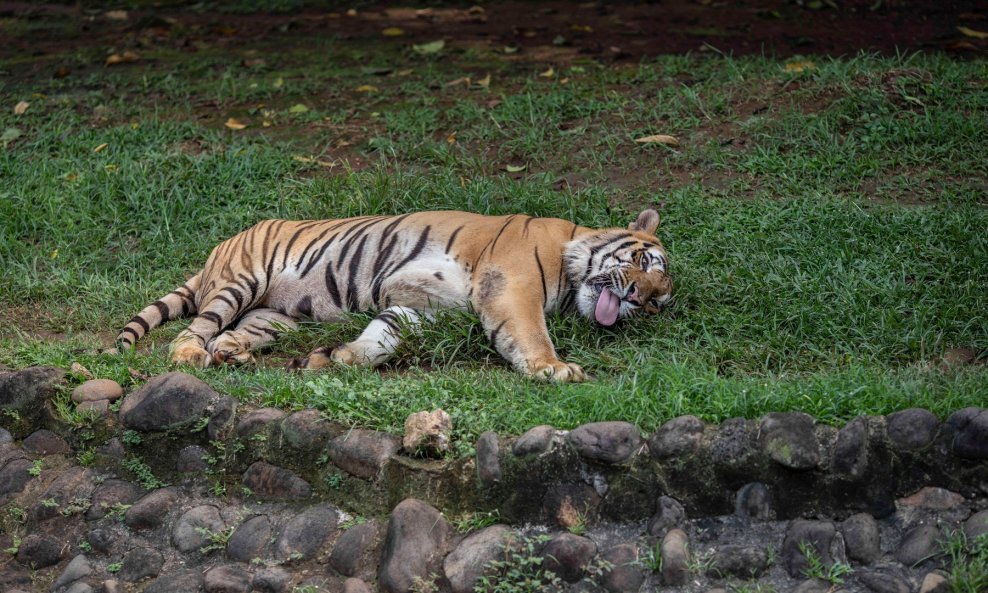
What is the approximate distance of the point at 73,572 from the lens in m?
4.29

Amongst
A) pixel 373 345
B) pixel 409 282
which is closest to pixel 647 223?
pixel 409 282

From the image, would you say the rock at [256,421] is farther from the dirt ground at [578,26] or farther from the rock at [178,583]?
the dirt ground at [578,26]

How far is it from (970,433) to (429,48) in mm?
6795

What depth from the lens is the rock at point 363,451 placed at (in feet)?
13.6

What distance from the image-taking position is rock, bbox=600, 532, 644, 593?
367 centimetres

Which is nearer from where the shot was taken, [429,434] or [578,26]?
[429,434]

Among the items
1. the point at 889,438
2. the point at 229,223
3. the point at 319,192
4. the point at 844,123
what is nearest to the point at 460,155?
the point at 319,192

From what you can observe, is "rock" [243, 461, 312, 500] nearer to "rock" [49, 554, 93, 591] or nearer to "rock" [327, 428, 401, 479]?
"rock" [327, 428, 401, 479]

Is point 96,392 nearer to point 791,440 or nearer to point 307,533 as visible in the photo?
point 307,533

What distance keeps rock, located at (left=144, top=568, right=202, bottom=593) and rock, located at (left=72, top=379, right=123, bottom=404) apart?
3.05ft

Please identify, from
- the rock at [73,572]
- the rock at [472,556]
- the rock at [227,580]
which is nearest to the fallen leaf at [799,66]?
the rock at [472,556]

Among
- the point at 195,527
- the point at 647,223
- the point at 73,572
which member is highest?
the point at 647,223

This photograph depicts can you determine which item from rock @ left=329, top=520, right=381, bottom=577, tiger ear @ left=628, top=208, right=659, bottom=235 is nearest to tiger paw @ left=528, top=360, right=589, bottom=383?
rock @ left=329, top=520, right=381, bottom=577

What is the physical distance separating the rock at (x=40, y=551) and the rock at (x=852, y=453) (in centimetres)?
300
